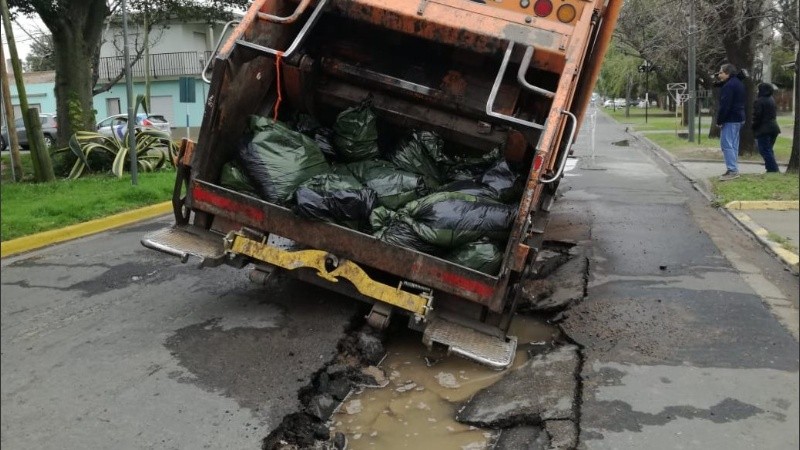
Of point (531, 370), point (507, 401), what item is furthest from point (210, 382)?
point (531, 370)

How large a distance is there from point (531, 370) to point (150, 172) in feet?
33.2

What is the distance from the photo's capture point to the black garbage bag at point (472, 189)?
4801 mm

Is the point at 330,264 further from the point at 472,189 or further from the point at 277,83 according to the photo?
the point at 277,83

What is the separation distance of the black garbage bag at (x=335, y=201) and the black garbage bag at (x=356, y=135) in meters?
0.72

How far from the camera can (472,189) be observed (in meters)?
4.86

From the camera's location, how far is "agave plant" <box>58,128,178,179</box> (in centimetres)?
1216

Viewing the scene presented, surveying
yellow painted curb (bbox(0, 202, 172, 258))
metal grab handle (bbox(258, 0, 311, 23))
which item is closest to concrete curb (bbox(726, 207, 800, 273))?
metal grab handle (bbox(258, 0, 311, 23))

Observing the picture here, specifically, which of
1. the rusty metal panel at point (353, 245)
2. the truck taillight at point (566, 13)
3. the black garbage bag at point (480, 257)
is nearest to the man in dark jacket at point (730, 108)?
the truck taillight at point (566, 13)

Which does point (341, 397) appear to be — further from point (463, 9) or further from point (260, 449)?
point (463, 9)

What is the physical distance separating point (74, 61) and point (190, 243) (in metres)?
10.3

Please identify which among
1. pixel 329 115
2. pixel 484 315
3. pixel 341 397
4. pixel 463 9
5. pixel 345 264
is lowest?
pixel 341 397

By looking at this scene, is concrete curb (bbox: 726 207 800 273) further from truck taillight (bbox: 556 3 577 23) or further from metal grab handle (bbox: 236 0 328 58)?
metal grab handle (bbox: 236 0 328 58)

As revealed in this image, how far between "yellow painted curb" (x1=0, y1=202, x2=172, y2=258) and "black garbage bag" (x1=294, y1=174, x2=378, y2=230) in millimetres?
4015

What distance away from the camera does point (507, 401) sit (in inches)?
A: 150
